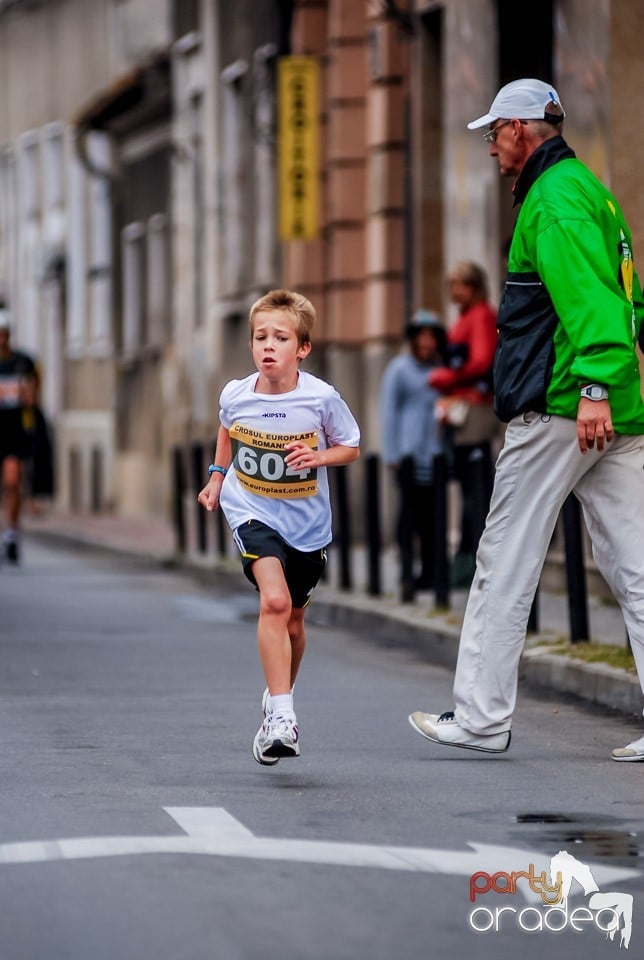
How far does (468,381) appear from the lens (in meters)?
14.9

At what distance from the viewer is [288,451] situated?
309 inches

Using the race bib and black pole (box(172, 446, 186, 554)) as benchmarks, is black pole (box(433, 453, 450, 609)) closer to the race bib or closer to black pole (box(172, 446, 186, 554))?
the race bib

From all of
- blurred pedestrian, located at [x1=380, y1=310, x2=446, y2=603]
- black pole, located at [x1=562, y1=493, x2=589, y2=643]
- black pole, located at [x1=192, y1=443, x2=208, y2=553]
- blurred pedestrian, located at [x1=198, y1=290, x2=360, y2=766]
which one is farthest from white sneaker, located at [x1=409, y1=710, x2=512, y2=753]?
black pole, located at [x1=192, y1=443, x2=208, y2=553]

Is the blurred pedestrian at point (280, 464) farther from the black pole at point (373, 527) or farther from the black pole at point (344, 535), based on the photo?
the black pole at point (344, 535)

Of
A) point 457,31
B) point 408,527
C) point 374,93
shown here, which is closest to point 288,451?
point 408,527

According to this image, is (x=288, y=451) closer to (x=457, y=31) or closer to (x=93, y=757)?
(x=93, y=757)

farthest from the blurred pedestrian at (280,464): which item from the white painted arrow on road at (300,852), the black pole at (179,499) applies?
the black pole at (179,499)

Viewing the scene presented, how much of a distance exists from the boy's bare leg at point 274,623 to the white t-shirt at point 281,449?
0.13 m

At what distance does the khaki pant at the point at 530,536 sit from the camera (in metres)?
7.80

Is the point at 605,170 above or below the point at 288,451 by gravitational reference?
above

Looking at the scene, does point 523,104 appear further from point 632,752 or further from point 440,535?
point 440,535

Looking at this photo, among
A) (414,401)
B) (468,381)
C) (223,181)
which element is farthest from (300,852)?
(223,181)

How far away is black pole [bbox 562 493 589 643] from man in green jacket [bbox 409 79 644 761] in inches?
120

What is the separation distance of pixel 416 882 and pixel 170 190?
26.2m
